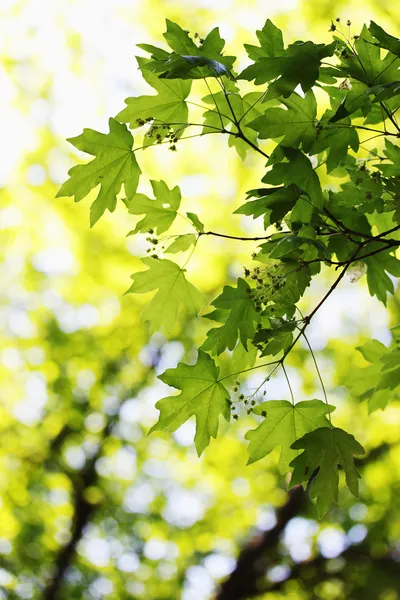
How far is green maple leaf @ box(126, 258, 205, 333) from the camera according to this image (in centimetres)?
174

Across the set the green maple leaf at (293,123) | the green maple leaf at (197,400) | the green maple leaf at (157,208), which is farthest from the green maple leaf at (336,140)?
the green maple leaf at (197,400)

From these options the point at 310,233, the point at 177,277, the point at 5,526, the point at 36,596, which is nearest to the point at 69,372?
the point at 5,526

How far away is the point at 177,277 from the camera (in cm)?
176

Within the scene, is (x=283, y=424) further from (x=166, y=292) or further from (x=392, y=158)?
(x=392, y=158)

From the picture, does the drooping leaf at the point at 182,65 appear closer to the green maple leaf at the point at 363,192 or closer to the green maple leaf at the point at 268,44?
the green maple leaf at the point at 268,44

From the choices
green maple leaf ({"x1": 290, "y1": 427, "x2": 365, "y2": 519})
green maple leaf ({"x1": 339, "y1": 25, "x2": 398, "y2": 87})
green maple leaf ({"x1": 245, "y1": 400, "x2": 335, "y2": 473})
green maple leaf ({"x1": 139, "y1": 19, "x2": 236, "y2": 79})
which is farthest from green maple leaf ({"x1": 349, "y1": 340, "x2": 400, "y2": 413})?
green maple leaf ({"x1": 139, "y1": 19, "x2": 236, "y2": 79})

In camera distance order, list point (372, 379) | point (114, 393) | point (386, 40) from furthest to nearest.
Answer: point (114, 393), point (372, 379), point (386, 40)

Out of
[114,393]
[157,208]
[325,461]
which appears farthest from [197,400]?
[114,393]

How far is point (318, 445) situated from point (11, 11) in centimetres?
661

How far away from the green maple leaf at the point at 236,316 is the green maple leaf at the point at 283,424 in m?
0.26

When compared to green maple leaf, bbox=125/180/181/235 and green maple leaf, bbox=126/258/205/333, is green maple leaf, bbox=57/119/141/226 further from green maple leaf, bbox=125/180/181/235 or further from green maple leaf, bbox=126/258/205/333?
green maple leaf, bbox=126/258/205/333

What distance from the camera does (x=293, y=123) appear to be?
1348 millimetres

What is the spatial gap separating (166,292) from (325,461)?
0.70m

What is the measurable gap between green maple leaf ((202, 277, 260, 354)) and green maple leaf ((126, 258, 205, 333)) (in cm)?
32
